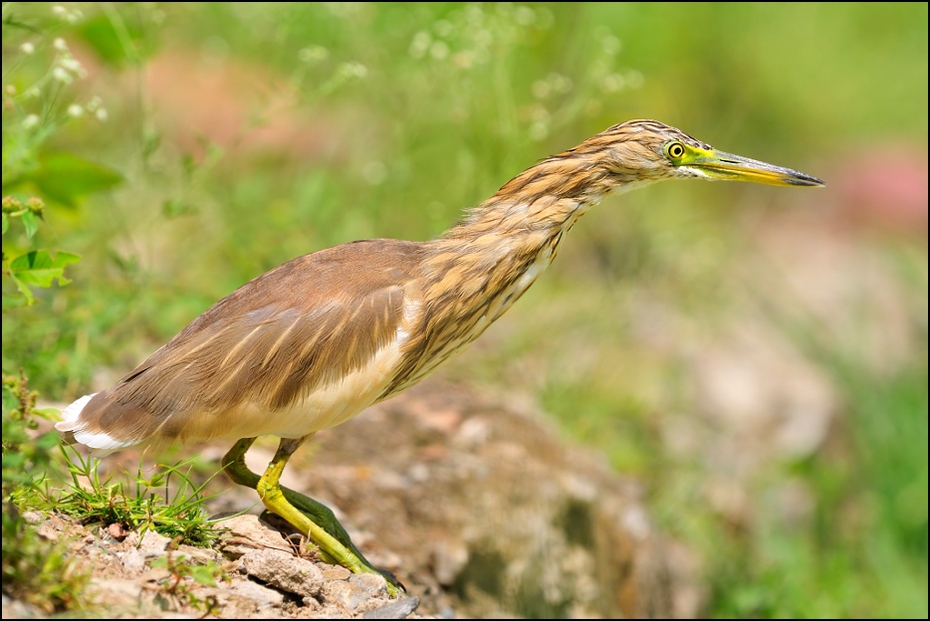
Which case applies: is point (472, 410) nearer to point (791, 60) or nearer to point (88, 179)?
point (88, 179)

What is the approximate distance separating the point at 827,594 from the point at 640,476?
1.28 metres

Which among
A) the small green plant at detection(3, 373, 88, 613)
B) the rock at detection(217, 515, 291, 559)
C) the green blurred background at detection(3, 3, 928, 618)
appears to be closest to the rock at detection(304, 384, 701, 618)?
the green blurred background at detection(3, 3, 928, 618)

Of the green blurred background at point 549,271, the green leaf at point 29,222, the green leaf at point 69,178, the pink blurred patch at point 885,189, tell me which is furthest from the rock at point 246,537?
the pink blurred patch at point 885,189

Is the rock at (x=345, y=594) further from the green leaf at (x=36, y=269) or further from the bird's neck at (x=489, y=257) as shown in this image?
the green leaf at (x=36, y=269)

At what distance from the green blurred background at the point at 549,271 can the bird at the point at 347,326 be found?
2.71ft

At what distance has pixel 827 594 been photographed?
6.88m

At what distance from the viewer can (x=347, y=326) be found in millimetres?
3732

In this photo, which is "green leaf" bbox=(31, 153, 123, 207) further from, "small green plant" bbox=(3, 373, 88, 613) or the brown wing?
"small green plant" bbox=(3, 373, 88, 613)

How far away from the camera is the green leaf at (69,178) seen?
15.6 ft

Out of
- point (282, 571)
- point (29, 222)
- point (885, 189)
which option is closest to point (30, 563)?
point (282, 571)

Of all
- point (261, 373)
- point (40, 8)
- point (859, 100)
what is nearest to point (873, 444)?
point (261, 373)

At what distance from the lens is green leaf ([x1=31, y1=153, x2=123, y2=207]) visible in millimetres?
4742

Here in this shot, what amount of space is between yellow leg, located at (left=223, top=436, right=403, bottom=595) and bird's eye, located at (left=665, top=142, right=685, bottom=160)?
5.15ft

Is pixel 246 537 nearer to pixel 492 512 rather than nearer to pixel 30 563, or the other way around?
pixel 30 563
